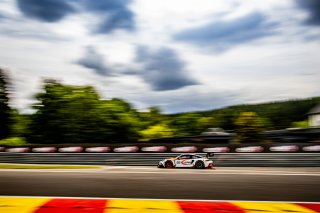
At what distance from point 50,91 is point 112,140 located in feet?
30.5

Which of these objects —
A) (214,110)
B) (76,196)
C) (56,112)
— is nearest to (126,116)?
(56,112)

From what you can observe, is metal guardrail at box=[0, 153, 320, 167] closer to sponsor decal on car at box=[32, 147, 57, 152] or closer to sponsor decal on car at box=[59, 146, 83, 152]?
sponsor decal on car at box=[59, 146, 83, 152]

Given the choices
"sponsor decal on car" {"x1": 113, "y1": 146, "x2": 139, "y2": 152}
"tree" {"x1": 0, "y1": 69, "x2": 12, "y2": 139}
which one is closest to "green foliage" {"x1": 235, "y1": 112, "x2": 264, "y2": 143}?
"sponsor decal on car" {"x1": 113, "y1": 146, "x2": 139, "y2": 152}

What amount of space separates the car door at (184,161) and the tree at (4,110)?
130 ft

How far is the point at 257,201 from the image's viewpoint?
7645 millimetres

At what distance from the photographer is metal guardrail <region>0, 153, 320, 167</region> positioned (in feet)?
63.7

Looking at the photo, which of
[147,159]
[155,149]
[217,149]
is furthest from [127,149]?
[217,149]

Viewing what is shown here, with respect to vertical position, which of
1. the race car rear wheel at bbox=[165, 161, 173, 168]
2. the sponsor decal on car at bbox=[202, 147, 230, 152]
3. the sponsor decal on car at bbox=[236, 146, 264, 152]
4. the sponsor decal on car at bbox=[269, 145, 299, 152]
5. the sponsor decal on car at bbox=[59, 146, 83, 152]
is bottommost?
the race car rear wheel at bbox=[165, 161, 173, 168]

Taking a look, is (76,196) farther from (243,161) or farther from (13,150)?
(13,150)

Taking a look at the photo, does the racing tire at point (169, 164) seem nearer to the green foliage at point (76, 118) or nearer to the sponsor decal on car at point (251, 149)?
the sponsor decal on car at point (251, 149)

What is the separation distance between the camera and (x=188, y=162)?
1839cm

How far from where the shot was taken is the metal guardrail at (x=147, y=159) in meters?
19.4

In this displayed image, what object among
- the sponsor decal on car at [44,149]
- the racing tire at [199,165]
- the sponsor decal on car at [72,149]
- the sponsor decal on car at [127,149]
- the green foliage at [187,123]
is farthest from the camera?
Answer: the green foliage at [187,123]

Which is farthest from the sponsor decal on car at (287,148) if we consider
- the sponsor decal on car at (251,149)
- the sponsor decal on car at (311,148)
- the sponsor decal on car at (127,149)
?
the sponsor decal on car at (127,149)
